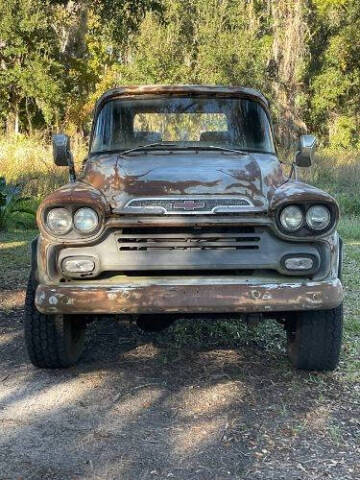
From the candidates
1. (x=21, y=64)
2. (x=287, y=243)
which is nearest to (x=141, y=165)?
(x=287, y=243)

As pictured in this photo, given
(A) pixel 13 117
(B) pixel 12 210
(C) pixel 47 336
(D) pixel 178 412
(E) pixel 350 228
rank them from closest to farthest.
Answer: (D) pixel 178 412, (C) pixel 47 336, (B) pixel 12 210, (E) pixel 350 228, (A) pixel 13 117

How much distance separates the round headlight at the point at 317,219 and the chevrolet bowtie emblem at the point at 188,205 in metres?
0.61

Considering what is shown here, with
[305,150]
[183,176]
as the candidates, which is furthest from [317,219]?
[305,150]

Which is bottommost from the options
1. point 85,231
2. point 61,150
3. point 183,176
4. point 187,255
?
point 187,255

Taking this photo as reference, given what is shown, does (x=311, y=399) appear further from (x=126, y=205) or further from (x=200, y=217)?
(x=126, y=205)

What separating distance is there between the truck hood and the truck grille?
187 millimetres

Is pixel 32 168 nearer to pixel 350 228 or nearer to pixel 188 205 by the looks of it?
pixel 350 228

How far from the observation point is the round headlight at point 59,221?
3842mm

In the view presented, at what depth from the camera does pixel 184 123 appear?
5.25 metres

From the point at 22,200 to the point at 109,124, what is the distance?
6.44m

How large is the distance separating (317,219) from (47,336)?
1.75 m

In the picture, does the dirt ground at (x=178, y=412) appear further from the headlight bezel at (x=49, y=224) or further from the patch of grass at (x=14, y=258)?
the patch of grass at (x=14, y=258)

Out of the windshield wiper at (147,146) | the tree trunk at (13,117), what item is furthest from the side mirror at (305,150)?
the tree trunk at (13,117)

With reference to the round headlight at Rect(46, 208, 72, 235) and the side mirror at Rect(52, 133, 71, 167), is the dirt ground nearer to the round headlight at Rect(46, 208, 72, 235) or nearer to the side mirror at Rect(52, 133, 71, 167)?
the round headlight at Rect(46, 208, 72, 235)
